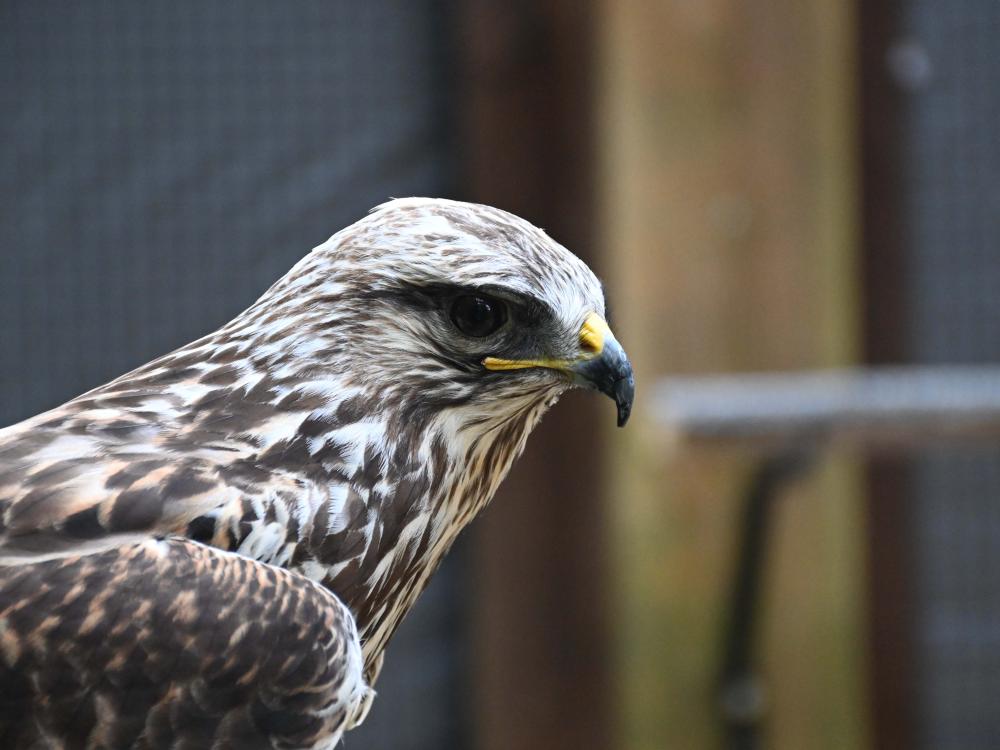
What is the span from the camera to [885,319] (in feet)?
10.5

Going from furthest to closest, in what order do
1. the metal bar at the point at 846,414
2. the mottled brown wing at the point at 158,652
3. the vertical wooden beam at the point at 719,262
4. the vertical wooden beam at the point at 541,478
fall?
the vertical wooden beam at the point at 541,478
the vertical wooden beam at the point at 719,262
the metal bar at the point at 846,414
the mottled brown wing at the point at 158,652

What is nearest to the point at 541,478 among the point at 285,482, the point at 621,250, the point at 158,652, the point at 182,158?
the point at 621,250

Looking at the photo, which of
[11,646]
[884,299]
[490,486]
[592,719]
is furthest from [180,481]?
[884,299]

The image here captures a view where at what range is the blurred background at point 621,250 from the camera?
9.75 feet

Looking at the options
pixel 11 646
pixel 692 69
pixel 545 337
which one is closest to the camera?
pixel 11 646

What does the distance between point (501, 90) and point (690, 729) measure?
1590 millimetres

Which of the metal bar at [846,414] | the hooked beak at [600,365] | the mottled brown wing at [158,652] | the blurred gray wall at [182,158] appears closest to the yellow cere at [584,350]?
the hooked beak at [600,365]

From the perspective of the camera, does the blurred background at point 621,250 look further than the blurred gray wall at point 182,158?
No

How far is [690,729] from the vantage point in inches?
119

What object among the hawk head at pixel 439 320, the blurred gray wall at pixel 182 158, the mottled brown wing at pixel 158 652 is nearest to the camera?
the mottled brown wing at pixel 158 652

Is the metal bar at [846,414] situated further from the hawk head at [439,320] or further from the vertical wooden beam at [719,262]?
the hawk head at [439,320]

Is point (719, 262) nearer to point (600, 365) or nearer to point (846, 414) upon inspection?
point (846, 414)

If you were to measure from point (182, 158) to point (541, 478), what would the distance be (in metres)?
1.19

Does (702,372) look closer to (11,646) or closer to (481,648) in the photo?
(481,648)
